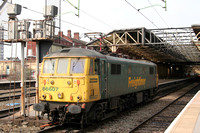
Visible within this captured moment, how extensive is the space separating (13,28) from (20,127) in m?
5.18

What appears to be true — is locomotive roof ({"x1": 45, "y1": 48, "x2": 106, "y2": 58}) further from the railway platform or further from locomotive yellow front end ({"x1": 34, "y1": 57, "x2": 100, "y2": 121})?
the railway platform

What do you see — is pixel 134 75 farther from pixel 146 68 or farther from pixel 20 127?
pixel 20 127

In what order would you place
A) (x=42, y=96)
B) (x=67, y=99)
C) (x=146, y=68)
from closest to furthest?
(x=67, y=99)
(x=42, y=96)
(x=146, y=68)

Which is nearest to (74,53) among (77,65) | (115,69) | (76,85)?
(77,65)

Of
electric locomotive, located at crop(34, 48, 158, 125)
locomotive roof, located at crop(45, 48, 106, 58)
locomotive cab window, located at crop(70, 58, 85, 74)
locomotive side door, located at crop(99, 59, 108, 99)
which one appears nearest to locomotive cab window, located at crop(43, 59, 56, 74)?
electric locomotive, located at crop(34, 48, 158, 125)

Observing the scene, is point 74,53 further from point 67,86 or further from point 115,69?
point 115,69

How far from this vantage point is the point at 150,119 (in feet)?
41.3

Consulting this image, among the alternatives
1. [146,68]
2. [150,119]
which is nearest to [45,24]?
[150,119]

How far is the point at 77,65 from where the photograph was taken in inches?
394

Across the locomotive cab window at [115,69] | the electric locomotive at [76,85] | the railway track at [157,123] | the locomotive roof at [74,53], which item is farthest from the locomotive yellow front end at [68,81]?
the railway track at [157,123]

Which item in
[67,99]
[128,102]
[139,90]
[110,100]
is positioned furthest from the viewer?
[139,90]

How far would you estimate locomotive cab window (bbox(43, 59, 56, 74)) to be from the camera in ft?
34.3

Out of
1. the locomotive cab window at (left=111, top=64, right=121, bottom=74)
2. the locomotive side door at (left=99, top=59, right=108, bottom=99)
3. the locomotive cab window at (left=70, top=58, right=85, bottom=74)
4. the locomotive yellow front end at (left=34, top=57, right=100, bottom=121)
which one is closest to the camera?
the locomotive yellow front end at (left=34, top=57, right=100, bottom=121)

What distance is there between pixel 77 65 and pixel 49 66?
140 cm
